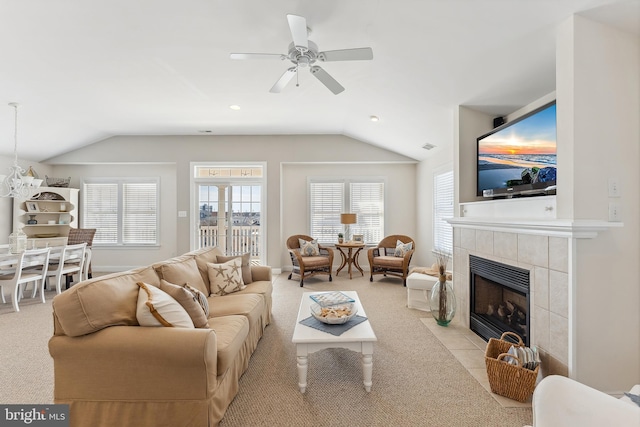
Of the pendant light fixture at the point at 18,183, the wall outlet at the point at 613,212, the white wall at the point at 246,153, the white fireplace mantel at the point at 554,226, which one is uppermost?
the white wall at the point at 246,153

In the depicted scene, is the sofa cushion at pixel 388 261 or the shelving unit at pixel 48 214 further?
the shelving unit at pixel 48 214

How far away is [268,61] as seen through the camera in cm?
320

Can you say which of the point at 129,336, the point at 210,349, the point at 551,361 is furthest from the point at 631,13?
the point at 129,336

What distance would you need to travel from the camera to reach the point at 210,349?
164 centimetres

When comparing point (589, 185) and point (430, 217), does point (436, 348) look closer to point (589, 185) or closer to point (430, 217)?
point (589, 185)

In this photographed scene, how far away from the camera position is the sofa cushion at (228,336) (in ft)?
5.82

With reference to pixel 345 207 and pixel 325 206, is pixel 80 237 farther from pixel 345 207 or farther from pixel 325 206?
pixel 345 207

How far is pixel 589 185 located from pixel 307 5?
244cm

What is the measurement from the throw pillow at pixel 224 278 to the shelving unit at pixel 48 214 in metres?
4.53

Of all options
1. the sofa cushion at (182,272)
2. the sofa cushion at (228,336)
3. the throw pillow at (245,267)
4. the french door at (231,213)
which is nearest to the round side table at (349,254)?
the french door at (231,213)

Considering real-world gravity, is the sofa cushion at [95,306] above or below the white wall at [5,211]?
below

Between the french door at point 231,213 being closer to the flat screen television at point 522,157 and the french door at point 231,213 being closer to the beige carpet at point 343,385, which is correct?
the beige carpet at point 343,385

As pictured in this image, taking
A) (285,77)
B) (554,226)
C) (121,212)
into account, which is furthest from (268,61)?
(121,212)

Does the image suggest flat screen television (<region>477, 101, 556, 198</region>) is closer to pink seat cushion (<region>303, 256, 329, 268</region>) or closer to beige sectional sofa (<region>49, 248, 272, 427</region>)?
beige sectional sofa (<region>49, 248, 272, 427</region>)
